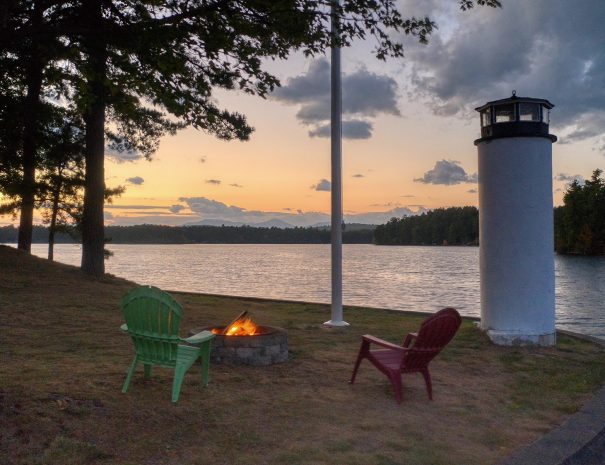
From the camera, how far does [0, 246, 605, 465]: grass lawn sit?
13.6 feet

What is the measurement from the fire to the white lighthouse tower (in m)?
3.85

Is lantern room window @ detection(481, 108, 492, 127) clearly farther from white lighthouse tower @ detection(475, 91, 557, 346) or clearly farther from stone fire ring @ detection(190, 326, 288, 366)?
stone fire ring @ detection(190, 326, 288, 366)

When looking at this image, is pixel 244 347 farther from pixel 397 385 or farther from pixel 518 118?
pixel 518 118

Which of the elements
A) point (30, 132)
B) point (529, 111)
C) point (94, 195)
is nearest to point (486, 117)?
point (529, 111)

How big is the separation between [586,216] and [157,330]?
10155 cm

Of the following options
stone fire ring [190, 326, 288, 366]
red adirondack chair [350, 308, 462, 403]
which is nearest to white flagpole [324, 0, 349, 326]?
stone fire ring [190, 326, 288, 366]

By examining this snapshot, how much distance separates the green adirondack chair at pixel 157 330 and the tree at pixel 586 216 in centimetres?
9808

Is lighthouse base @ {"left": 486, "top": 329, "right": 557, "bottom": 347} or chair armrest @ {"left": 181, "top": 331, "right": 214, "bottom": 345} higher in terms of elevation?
chair armrest @ {"left": 181, "top": 331, "right": 214, "bottom": 345}

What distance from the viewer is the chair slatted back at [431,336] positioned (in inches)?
218

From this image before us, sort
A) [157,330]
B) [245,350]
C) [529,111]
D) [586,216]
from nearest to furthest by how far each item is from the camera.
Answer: [157,330], [245,350], [529,111], [586,216]

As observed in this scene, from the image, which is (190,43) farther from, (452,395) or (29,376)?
(452,395)

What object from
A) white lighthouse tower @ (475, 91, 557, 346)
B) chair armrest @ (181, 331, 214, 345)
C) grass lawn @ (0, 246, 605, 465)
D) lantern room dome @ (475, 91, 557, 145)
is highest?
lantern room dome @ (475, 91, 557, 145)

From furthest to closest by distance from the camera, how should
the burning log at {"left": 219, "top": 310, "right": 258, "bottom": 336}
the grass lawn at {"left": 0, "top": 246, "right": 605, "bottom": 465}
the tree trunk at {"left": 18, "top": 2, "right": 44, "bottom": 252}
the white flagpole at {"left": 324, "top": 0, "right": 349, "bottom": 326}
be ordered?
the tree trunk at {"left": 18, "top": 2, "right": 44, "bottom": 252}
the white flagpole at {"left": 324, "top": 0, "right": 349, "bottom": 326}
the burning log at {"left": 219, "top": 310, "right": 258, "bottom": 336}
the grass lawn at {"left": 0, "top": 246, "right": 605, "bottom": 465}

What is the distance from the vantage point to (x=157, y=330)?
17.0 ft
